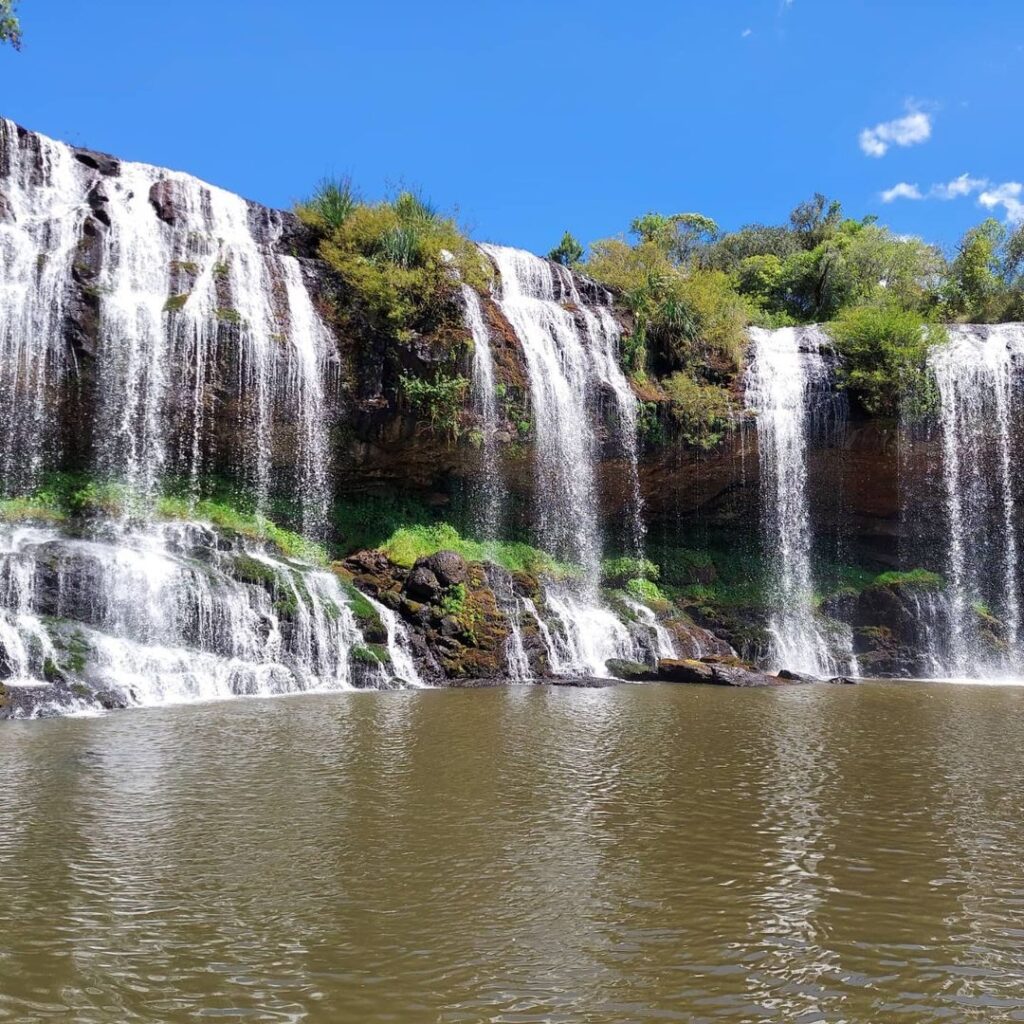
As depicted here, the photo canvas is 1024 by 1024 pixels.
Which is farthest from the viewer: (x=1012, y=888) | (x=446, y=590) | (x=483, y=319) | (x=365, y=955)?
(x=483, y=319)

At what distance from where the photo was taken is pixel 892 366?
2416 cm

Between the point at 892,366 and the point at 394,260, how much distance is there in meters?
13.8

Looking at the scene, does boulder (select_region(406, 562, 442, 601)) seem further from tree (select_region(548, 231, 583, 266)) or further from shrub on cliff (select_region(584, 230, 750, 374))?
tree (select_region(548, 231, 583, 266))

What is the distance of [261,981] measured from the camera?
12.0 feet

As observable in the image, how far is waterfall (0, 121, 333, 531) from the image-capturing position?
18.8 m

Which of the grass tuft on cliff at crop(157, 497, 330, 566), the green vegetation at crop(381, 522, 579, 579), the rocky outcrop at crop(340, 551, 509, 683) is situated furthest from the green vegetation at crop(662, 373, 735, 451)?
the grass tuft on cliff at crop(157, 497, 330, 566)

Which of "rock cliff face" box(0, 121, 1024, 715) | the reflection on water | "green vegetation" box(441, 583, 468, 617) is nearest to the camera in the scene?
the reflection on water

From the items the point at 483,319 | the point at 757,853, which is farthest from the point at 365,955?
the point at 483,319

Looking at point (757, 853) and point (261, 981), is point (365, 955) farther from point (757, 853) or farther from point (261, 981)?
Answer: point (757, 853)

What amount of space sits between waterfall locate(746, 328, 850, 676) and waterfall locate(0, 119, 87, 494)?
17.3 metres

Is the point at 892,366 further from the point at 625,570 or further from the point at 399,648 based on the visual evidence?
the point at 399,648

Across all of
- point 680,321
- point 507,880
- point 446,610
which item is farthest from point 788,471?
point 507,880

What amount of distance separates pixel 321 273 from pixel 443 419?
482cm

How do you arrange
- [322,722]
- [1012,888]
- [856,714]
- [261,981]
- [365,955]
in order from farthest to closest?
[856,714] → [322,722] → [1012,888] → [365,955] → [261,981]
